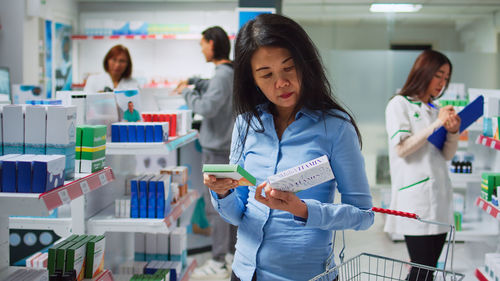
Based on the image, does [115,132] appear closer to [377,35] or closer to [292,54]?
[292,54]

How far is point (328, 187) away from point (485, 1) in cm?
740

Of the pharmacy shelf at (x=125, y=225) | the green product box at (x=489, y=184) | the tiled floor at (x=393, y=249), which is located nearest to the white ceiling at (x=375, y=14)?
the tiled floor at (x=393, y=249)

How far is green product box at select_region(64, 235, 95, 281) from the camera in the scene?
7.13ft

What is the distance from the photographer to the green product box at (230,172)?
4.77 ft

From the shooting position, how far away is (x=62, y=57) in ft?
25.8

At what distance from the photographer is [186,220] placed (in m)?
5.38

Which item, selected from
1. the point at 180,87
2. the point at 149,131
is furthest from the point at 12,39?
the point at 149,131

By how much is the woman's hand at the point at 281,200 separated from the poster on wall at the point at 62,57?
6827mm

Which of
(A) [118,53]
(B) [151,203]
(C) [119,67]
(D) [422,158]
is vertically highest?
(A) [118,53]

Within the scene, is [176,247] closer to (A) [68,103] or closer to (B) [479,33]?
(A) [68,103]

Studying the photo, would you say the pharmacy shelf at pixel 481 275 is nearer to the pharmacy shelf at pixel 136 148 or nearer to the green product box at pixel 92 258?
the pharmacy shelf at pixel 136 148

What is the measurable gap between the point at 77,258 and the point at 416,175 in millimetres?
1967

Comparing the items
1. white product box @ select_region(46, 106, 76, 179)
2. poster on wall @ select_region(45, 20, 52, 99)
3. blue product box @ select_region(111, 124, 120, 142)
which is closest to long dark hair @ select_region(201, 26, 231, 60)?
blue product box @ select_region(111, 124, 120, 142)

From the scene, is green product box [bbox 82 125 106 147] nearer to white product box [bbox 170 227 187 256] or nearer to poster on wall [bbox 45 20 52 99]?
white product box [bbox 170 227 187 256]
